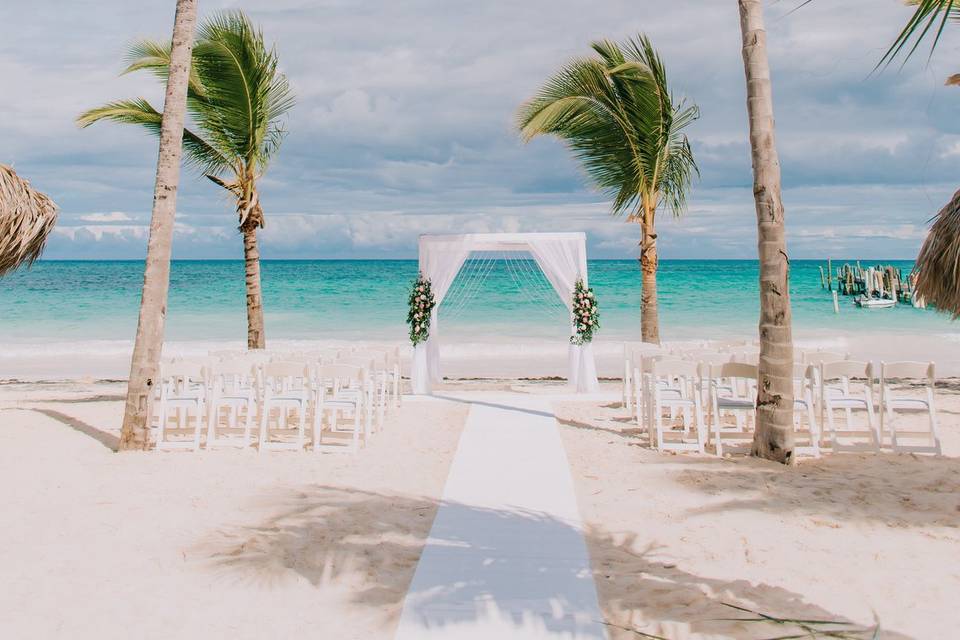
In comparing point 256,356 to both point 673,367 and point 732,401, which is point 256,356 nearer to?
point 673,367

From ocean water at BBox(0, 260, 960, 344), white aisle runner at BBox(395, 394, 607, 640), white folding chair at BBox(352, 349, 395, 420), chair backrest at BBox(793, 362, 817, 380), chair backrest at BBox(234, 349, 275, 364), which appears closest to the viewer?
white aisle runner at BBox(395, 394, 607, 640)

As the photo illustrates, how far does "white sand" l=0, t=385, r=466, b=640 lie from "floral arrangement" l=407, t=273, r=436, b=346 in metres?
4.39

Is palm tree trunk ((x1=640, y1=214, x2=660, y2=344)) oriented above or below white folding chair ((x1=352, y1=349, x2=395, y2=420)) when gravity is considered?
above

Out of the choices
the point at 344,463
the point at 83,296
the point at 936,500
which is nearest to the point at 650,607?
the point at 936,500

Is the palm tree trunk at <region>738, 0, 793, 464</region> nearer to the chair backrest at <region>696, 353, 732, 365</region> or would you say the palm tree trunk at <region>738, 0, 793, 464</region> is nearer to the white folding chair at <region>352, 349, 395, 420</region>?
the chair backrest at <region>696, 353, 732, 365</region>

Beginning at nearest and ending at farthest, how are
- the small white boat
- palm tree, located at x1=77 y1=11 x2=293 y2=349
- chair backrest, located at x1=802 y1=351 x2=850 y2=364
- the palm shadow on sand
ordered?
the palm shadow on sand < chair backrest, located at x1=802 y1=351 x2=850 y2=364 < palm tree, located at x1=77 y1=11 x2=293 y2=349 < the small white boat

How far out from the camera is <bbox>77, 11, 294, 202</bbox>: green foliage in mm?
11703

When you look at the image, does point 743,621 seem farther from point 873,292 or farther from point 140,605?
point 873,292

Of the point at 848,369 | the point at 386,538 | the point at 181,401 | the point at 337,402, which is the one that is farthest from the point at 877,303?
the point at 386,538

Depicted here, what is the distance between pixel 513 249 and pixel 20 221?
6.85m

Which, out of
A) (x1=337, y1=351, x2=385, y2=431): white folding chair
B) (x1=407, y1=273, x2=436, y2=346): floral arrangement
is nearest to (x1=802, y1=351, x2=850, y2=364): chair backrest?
(x1=337, y1=351, x2=385, y2=431): white folding chair

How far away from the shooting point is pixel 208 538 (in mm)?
4973

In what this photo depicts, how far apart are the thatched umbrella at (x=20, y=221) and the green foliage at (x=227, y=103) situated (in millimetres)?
2416

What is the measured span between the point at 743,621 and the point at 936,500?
120 inches
